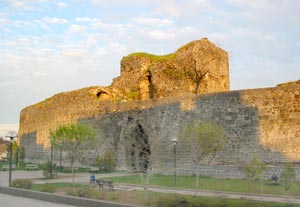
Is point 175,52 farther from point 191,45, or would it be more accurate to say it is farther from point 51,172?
point 51,172

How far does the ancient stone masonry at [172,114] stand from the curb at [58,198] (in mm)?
3506

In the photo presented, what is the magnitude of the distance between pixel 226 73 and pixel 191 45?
3.93 meters

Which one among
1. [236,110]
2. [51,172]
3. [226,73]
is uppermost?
[226,73]

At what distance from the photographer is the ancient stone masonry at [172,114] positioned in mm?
18812

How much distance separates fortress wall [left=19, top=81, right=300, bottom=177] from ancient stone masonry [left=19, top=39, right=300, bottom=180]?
42mm

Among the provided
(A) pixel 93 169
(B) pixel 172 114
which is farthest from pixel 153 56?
(B) pixel 172 114

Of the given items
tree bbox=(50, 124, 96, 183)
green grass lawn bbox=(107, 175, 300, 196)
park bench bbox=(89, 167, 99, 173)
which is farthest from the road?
park bench bbox=(89, 167, 99, 173)

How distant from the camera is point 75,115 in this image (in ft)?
102

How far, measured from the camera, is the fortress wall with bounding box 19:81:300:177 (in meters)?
18.6

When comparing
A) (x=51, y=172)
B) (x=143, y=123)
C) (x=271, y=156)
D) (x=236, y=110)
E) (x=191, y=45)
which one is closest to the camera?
(x=271, y=156)

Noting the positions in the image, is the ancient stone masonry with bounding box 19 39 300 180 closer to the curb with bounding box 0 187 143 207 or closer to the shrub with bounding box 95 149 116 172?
the shrub with bounding box 95 149 116 172

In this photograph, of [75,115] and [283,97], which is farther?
[75,115]

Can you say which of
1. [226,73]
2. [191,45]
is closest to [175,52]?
[191,45]

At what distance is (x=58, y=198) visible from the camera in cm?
1273
